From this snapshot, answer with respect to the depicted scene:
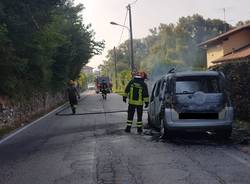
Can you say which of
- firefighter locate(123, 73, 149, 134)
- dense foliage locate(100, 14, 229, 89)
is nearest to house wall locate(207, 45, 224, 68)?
dense foliage locate(100, 14, 229, 89)

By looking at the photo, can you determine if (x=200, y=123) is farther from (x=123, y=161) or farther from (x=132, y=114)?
(x=132, y=114)

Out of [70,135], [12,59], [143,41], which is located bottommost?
[70,135]

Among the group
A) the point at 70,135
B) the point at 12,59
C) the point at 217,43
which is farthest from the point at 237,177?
the point at 217,43

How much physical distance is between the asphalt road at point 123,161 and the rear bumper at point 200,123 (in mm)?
339

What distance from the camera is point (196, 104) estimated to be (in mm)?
11594

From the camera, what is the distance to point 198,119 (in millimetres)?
11609

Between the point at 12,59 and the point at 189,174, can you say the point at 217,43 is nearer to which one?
the point at 12,59

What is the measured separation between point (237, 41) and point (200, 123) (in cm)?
3790

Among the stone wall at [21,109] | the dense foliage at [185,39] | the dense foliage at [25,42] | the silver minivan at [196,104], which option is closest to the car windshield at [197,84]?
the silver minivan at [196,104]

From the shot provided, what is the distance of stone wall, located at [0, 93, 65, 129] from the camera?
798 inches

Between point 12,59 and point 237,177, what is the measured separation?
42.3 ft

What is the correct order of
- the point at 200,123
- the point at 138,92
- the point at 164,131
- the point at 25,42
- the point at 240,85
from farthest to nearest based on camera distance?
the point at 25,42 < the point at 240,85 < the point at 138,92 < the point at 164,131 < the point at 200,123

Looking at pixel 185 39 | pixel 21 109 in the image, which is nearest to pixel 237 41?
pixel 21 109

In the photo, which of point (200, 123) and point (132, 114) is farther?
point (132, 114)
